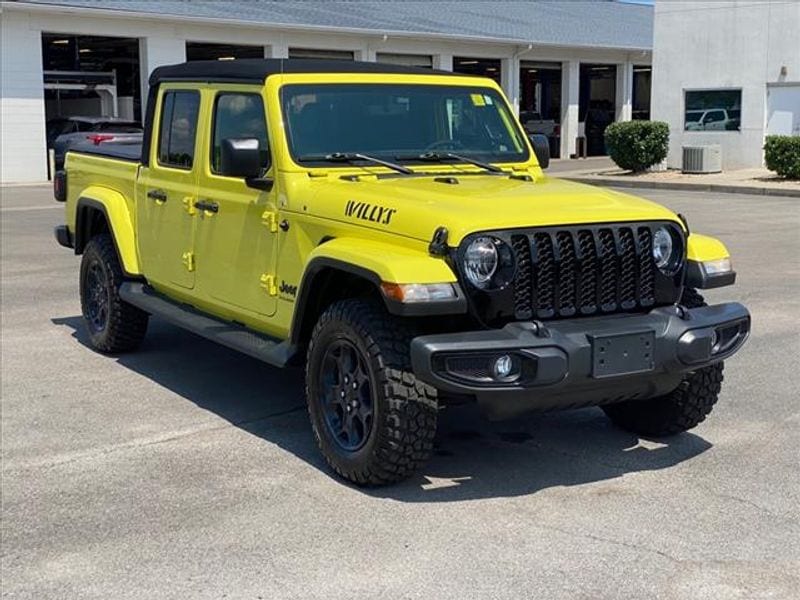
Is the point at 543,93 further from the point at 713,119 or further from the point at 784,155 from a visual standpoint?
the point at 784,155

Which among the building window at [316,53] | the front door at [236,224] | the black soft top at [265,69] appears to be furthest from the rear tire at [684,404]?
the building window at [316,53]

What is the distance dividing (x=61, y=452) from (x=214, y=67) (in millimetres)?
2429

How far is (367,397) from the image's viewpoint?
4930 millimetres

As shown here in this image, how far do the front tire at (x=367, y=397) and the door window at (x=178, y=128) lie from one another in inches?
77.9

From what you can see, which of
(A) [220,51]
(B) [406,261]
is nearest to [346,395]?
(B) [406,261]

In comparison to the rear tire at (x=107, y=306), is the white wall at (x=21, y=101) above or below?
above

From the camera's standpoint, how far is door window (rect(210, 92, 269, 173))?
5.81 metres

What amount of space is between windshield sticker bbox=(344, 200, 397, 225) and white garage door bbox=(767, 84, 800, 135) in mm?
23713

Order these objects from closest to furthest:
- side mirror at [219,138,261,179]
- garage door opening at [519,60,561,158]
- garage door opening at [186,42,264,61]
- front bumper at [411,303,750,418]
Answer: front bumper at [411,303,750,418] → side mirror at [219,138,261,179] → garage door opening at [186,42,264,61] → garage door opening at [519,60,561,158]

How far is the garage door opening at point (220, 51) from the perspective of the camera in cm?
3083

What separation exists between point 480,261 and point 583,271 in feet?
1.65

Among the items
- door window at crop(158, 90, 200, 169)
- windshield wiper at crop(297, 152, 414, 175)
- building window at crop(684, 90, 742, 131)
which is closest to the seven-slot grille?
windshield wiper at crop(297, 152, 414, 175)

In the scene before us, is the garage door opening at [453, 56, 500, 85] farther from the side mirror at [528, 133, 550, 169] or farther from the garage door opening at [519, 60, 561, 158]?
the side mirror at [528, 133, 550, 169]

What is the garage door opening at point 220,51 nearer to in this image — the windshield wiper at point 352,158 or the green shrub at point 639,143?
the green shrub at point 639,143
